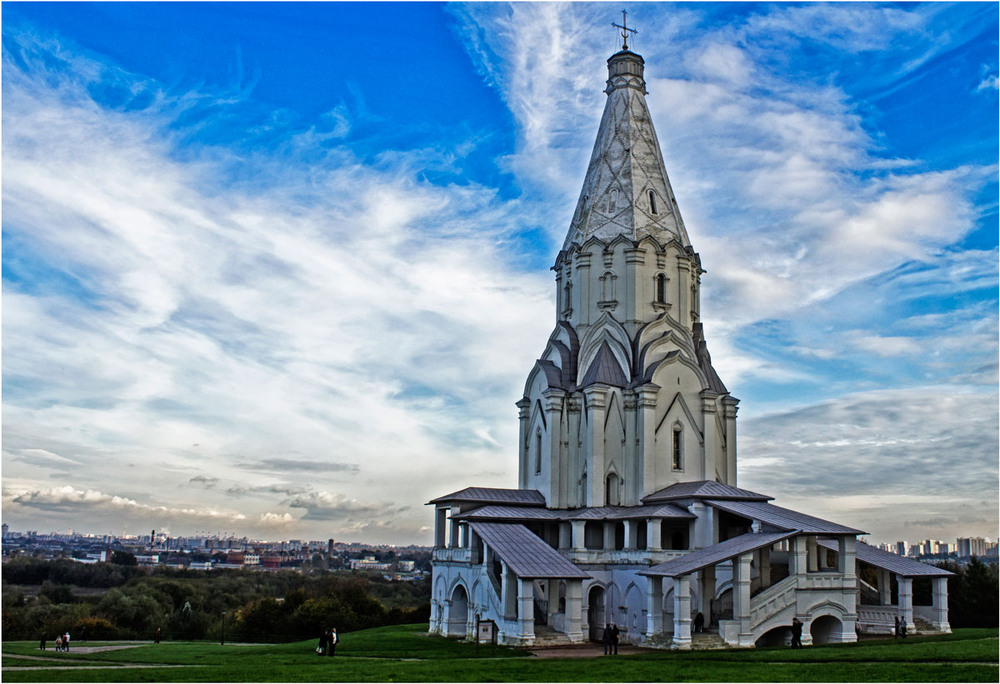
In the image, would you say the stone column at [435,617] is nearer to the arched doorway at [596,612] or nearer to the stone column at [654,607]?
the arched doorway at [596,612]

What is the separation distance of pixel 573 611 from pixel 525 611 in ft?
5.31

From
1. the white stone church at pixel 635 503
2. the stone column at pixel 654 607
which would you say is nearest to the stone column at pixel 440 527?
the white stone church at pixel 635 503

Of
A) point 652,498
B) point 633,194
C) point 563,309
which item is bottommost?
point 652,498

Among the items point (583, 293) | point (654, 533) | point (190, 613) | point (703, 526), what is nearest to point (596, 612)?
point (654, 533)

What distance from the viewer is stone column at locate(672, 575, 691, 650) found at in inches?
1003

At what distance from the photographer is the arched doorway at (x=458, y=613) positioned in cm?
3244

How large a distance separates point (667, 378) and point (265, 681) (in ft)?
72.4

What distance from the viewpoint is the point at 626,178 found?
126ft

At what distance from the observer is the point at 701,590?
99.4 feet

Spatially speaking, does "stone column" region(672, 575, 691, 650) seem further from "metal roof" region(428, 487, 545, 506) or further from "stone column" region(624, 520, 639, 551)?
"metal roof" region(428, 487, 545, 506)

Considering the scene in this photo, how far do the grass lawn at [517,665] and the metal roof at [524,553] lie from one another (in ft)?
8.71

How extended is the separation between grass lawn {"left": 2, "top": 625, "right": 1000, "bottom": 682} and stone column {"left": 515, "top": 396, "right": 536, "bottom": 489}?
12.2 meters

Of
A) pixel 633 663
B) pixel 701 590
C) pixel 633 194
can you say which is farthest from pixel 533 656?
pixel 633 194

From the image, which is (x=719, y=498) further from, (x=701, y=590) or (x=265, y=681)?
A: (x=265, y=681)
